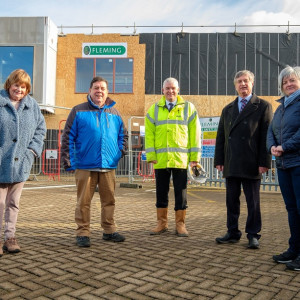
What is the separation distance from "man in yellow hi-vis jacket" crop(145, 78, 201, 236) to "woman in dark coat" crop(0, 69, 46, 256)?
157 centimetres

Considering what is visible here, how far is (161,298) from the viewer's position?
250cm

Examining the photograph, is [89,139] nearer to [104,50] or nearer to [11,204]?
[11,204]

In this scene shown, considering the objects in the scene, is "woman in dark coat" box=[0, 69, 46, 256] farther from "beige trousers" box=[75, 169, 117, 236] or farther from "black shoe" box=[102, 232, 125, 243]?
"black shoe" box=[102, 232, 125, 243]

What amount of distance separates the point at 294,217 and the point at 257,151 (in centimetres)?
100

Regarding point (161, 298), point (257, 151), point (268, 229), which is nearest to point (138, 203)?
point (268, 229)

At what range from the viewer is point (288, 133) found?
3.37 m

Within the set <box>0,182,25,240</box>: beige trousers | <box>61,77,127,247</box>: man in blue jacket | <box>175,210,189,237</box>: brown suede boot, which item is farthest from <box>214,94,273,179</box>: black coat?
<box>0,182,25,240</box>: beige trousers

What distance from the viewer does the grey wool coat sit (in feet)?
12.0

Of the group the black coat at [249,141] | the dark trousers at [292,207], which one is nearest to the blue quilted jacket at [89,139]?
the black coat at [249,141]

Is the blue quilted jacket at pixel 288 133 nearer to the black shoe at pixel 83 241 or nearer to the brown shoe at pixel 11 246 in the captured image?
the black shoe at pixel 83 241

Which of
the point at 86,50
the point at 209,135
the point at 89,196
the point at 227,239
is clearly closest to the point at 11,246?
the point at 89,196

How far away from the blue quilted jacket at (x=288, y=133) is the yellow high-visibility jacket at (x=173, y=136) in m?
1.33

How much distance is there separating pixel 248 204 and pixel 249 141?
731mm

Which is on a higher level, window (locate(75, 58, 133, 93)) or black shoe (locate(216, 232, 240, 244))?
window (locate(75, 58, 133, 93))
